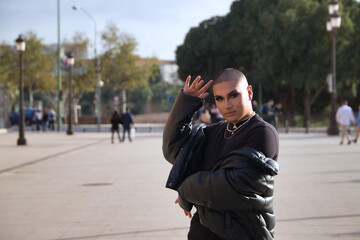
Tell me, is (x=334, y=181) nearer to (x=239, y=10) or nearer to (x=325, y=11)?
(x=325, y=11)

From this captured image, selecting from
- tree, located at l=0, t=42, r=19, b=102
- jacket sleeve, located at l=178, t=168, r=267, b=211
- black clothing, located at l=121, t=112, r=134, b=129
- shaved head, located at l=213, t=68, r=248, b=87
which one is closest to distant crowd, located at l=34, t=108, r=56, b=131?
tree, located at l=0, t=42, r=19, b=102

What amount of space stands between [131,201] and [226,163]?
5.54 metres

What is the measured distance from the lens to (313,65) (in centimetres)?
3631

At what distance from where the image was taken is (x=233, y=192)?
8.46ft

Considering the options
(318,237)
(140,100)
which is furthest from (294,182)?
(140,100)

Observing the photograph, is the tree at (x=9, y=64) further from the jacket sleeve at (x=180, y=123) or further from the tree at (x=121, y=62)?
the jacket sleeve at (x=180, y=123)

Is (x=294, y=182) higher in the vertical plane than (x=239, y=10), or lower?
lower

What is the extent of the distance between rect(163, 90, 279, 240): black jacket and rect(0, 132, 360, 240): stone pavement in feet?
9.51

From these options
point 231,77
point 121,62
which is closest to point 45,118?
point 121,62

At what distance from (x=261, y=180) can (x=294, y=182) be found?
751 centimetres

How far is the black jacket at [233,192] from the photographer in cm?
257

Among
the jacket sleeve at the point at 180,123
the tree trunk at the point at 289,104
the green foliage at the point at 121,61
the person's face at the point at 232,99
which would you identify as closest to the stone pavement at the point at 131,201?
the jacket sleeve at the point at 180,123

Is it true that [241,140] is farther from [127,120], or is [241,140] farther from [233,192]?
[127,120]

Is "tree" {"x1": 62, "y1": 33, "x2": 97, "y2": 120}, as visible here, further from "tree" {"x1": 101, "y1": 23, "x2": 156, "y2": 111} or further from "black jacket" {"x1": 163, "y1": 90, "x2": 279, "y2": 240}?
"black jacket" {"x1": 163, "y1": 90, "x2": 279, "y2": 240}
